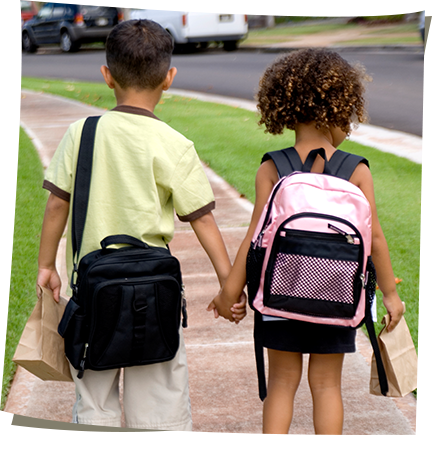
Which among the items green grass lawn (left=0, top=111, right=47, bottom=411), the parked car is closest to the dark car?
the parked car

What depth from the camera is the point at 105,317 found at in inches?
90.8

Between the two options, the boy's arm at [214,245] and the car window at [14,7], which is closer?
the boy's arm at [214,245]

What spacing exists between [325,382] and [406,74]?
43.3 feet

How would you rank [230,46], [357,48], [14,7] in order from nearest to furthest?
[357,48]
[230,46]
[14,7]

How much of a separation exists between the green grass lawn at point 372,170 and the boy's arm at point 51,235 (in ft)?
4.49

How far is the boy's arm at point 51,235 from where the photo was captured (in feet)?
8.13

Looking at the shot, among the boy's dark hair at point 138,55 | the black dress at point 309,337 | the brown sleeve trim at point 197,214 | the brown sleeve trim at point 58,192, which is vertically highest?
the boy's dark hair at point 138,55

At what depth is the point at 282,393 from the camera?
→ 2.55 meters

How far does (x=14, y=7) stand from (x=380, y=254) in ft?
97.9

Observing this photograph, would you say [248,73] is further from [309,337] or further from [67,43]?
[309,337]

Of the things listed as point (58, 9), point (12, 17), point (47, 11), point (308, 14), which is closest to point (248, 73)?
point (58, 9)

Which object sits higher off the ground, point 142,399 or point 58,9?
point 58,9

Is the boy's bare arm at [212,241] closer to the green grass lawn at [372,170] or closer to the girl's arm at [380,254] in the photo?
the girl's arm at [380,254]

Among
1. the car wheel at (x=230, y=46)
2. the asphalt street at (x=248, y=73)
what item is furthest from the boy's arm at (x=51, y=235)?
the car wheel at (x=230, y=46)
